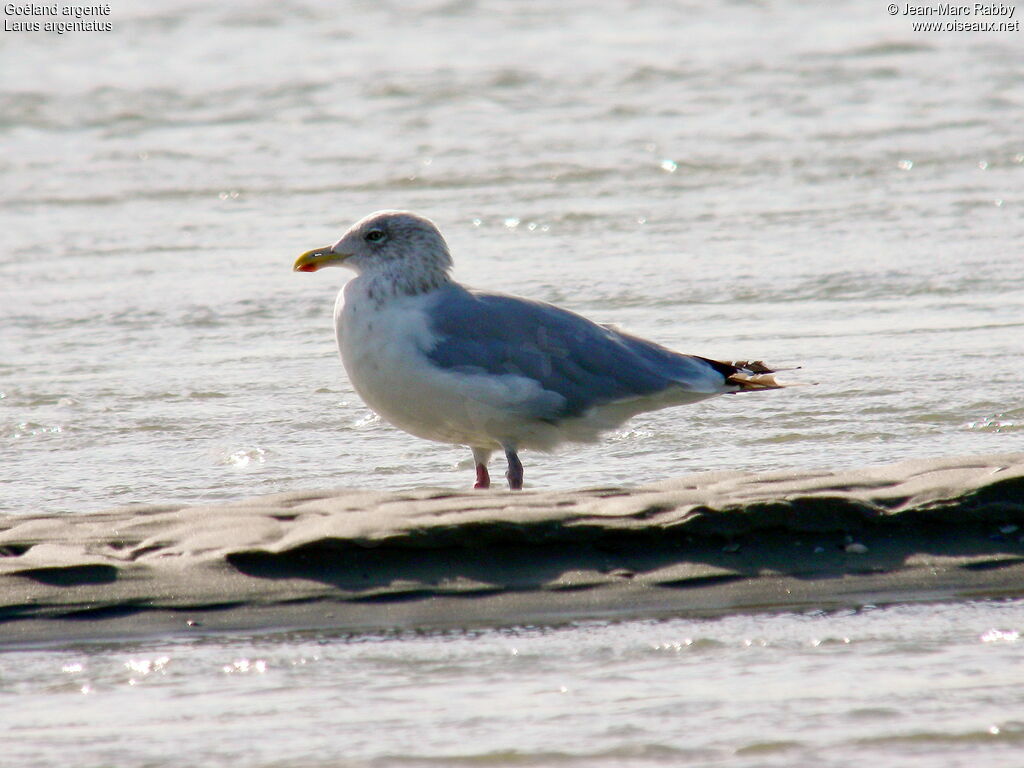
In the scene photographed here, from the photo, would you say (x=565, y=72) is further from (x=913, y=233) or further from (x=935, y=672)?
(x=935, y=672)

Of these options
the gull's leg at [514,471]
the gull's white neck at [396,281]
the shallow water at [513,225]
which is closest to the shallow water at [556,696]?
the gull's leg at [514,471]

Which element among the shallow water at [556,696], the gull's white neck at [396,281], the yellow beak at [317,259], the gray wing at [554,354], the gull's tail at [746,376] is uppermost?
the yellow beak at [317,259]

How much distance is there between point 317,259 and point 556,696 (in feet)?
8.27

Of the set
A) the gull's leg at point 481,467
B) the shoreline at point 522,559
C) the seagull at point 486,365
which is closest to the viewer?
the shoreline at point 522,559

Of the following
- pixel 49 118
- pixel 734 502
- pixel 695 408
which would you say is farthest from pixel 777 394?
pixel 49 118

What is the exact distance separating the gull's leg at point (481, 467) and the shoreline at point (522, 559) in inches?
34.5

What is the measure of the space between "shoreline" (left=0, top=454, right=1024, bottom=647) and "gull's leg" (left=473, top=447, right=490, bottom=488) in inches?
34.5

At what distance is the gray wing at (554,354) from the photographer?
16.2 feet

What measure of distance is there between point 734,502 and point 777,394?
7.33 ft

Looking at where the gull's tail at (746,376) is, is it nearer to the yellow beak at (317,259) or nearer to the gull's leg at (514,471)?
the gull's leg at (514,471)

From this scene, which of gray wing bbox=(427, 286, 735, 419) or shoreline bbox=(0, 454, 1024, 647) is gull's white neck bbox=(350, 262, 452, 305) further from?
shoreline bbox=(0, 454, 1024, 647)

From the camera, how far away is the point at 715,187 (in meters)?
9.90

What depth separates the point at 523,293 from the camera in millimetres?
7625

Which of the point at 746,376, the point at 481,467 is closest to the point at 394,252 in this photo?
the point at 481,467
